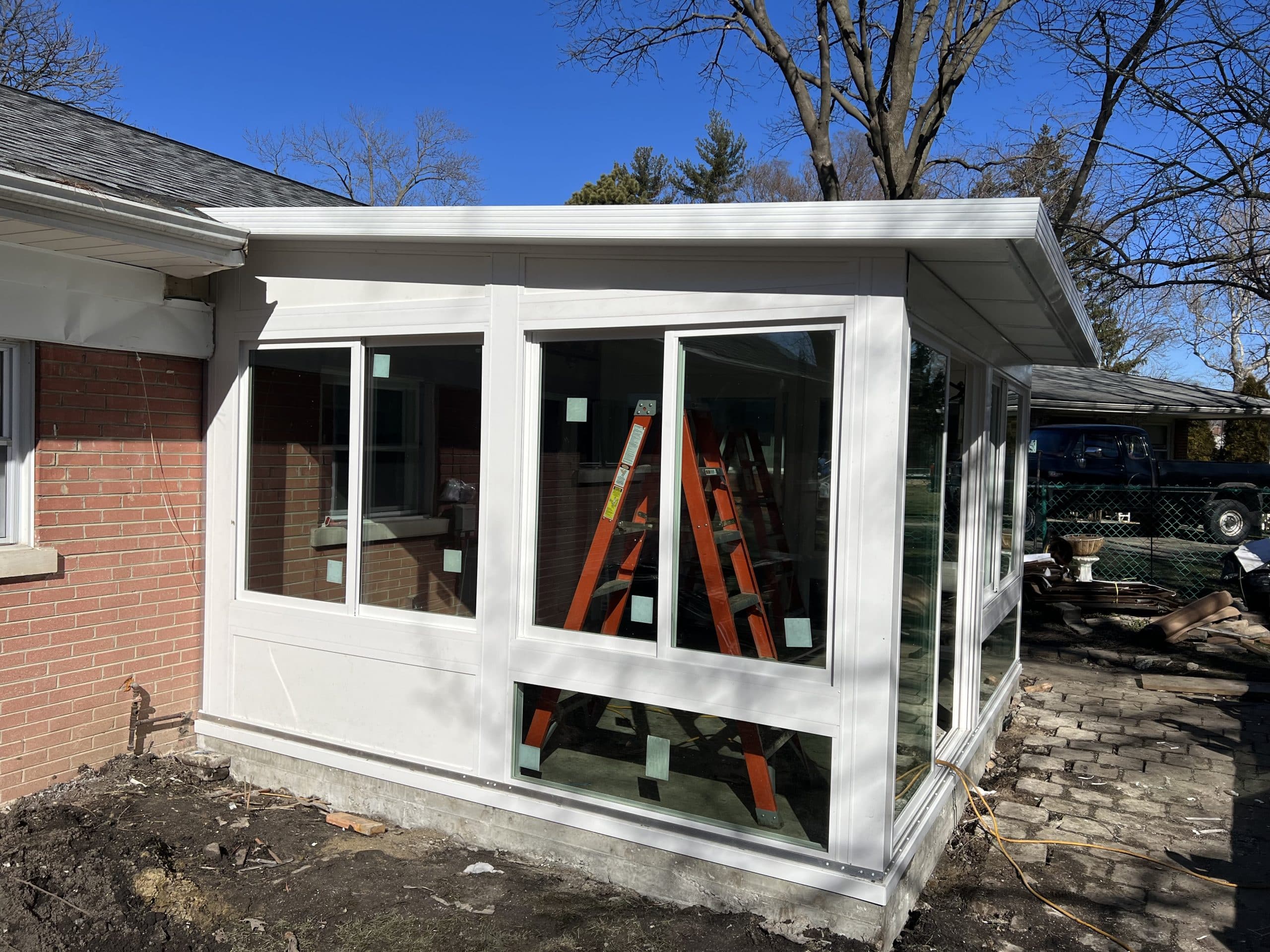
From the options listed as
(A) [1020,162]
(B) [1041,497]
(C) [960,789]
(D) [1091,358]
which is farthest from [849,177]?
(C) [960,789]

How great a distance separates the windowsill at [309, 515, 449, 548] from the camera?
4.65m

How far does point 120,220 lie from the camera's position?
3928 mm

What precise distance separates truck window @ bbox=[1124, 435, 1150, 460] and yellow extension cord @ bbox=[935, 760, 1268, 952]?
47.4 feet

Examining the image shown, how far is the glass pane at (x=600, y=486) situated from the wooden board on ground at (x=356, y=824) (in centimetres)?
132

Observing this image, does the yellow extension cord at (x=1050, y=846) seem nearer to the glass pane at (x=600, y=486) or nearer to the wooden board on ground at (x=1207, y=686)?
the glass pane at (x=600, y=486)

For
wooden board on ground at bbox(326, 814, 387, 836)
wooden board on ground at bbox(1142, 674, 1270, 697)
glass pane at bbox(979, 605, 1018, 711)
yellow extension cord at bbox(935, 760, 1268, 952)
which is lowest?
yellow extension cord at bbox(935, 760, 1268, 952)

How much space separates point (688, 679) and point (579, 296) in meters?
1.73

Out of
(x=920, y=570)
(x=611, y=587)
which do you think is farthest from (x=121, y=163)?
(x=920, y=570)

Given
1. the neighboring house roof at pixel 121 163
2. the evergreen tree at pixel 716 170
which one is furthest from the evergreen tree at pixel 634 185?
the neighboring house roof at pixel 121 163

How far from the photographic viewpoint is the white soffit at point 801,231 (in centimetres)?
322

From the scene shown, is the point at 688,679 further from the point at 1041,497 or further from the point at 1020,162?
the point at 1020,162

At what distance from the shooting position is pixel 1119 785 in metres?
5.68

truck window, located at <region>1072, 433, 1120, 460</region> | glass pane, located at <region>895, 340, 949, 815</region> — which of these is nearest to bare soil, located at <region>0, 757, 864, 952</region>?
glass pane, located at <region>895, 340, 949, 815</region>

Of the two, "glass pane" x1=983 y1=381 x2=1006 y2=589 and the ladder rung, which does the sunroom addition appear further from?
"glass pane" x1=983 y1=381 x2=1006 y2=589
